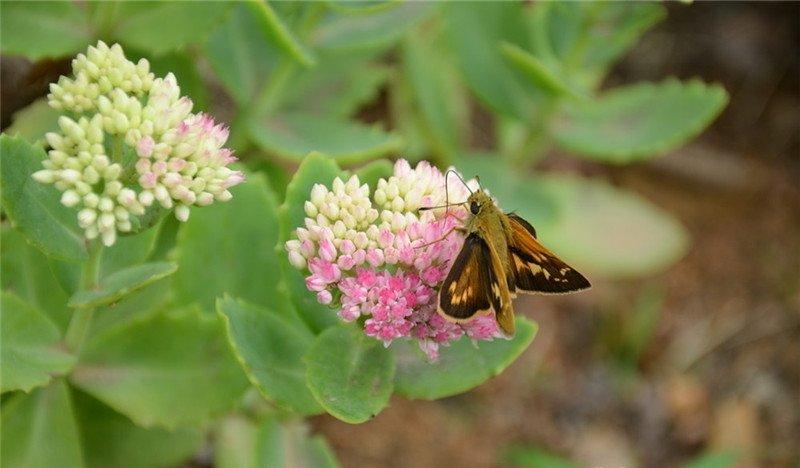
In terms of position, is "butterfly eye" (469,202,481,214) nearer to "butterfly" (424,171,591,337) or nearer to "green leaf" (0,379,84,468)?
"butterfly" (424,171,591,337)

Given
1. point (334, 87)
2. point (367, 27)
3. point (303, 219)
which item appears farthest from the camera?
point (334, 87)

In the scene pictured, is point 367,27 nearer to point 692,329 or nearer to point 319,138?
point 319,138

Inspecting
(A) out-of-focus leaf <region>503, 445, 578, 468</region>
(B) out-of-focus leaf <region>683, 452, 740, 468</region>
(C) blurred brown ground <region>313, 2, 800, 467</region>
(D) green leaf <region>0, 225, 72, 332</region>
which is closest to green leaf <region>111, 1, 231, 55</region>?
(D) green leaf <region>0, 225, 72, 332</region>

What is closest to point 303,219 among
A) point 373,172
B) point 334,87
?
point 373,172

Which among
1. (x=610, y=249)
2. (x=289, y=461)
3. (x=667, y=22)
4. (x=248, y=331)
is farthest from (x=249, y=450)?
(x=667, y=22)

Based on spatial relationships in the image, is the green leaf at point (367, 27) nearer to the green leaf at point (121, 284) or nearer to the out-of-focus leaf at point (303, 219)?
the out-of-focus leaf at point (303, 219)

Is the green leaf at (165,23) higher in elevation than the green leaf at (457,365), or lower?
higher

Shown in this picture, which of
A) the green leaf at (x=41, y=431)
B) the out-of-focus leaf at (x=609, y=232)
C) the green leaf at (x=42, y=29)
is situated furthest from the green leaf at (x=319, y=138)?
the out-of-focus leaf at (x=609, y=232)

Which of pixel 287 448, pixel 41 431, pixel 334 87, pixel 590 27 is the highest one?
pixel 590 27

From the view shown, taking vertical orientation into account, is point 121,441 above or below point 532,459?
below
